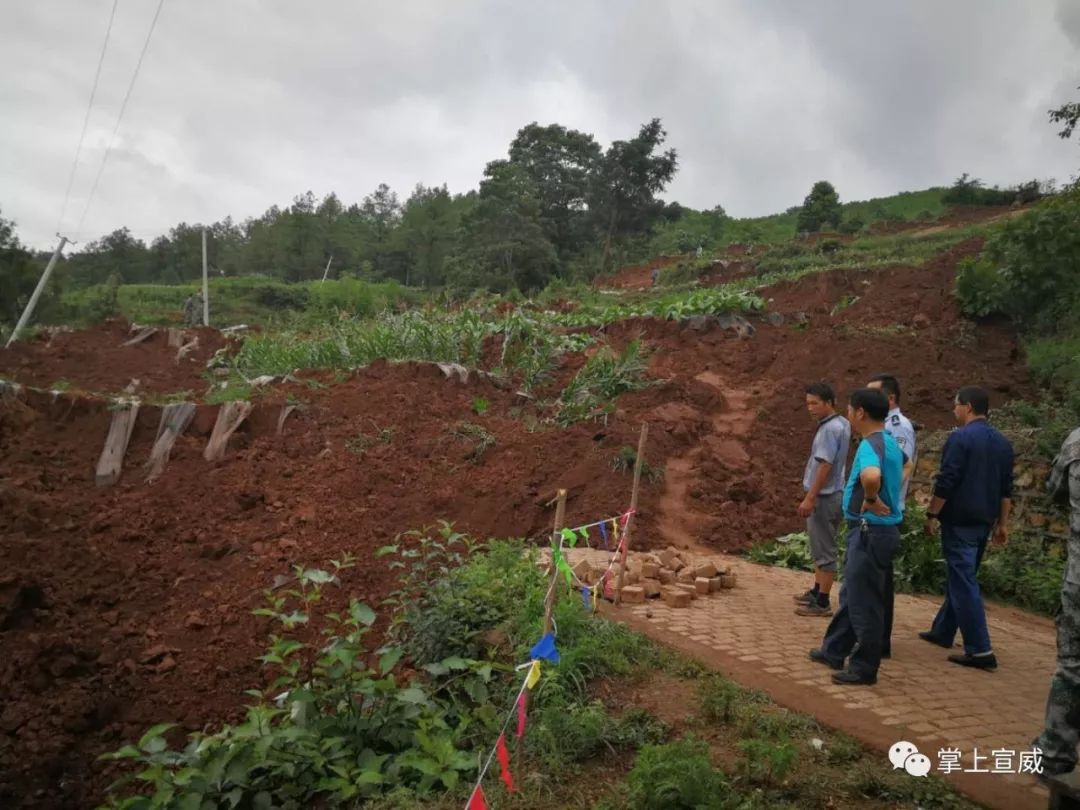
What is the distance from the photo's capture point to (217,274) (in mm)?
55281

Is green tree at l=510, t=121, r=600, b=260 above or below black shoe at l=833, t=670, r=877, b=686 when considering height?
above

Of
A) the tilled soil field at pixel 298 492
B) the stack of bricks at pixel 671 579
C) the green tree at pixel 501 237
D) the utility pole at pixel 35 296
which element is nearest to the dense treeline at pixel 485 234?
the green tree at pixel 501 237

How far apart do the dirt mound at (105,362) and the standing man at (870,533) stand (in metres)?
11.7

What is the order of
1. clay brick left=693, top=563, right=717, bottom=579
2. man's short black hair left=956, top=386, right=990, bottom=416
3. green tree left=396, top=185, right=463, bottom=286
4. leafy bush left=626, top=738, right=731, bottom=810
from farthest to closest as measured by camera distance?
green tree left=396, top=185, right=463, bottom=286, clay brick left=693, top=563, right=717, bottom=579, man's short black hair left=956, top=386, right=990, bottom=416, leafy bush left=626, top=738, right=731, bottom=810

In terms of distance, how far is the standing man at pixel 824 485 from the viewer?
187 inches

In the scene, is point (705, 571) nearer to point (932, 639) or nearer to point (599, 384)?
point (932, 639)

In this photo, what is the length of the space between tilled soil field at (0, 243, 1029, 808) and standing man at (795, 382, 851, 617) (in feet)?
7.58

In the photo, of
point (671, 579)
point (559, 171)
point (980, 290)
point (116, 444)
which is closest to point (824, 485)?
point (671, 579)

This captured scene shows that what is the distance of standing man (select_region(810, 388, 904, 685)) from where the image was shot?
12.4 feet

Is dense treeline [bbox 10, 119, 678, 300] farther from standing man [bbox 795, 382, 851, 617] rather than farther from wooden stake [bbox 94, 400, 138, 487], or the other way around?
standing man [bbox 795, 382, 851, 617]

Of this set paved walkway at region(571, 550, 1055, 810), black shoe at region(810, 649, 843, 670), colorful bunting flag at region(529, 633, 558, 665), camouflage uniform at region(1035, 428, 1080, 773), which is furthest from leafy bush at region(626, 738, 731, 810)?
black shoe at region(810, 649, 843, 670)

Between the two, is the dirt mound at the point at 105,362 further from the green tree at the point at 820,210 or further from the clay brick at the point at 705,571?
the green tree at the point at 820,210

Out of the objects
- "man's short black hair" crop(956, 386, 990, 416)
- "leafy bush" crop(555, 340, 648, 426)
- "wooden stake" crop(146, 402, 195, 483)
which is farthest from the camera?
"leafy bush" crop(555, 340, 648, 426)

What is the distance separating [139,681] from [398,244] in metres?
44.2
